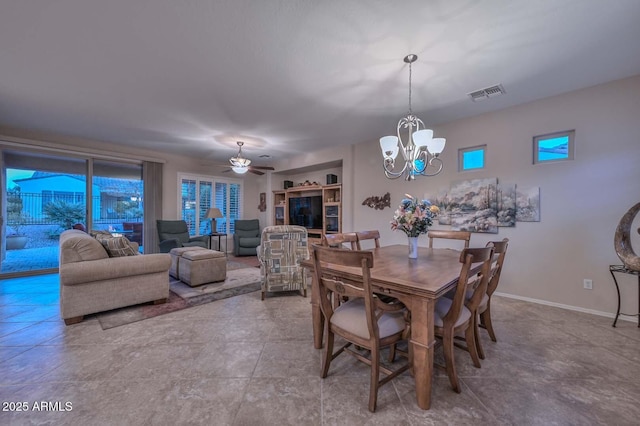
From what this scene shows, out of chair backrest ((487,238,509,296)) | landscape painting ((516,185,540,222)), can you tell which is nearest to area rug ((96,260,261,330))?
chair backrest ((487,238,509,296))

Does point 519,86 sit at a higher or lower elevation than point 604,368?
higher

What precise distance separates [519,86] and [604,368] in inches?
110

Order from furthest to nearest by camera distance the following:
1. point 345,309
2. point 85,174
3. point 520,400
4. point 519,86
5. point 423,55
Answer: point 85,174, point 519,86, point 423,55, point 345,309, point 520,400

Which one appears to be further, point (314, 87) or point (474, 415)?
point (314, 87)

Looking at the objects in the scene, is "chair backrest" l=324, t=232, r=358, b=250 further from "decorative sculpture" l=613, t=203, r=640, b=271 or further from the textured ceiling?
"decorative sculpture" l=613, t=203, r=640, b=271

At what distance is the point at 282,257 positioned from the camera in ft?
11.3

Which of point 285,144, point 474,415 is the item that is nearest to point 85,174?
point 285,144

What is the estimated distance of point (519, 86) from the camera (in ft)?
9.27

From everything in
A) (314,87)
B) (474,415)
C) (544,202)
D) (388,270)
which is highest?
(314,87)

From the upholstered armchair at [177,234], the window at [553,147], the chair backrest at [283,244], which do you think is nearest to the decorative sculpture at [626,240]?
the window at [553,147]

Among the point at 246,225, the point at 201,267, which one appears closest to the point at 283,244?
the point at 201,267

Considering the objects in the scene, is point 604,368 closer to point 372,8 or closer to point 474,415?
point 474,415

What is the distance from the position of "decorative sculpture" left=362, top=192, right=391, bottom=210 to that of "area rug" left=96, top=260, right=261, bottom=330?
2.54 m

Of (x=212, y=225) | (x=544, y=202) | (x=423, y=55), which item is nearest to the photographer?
(x=423, y=55)
